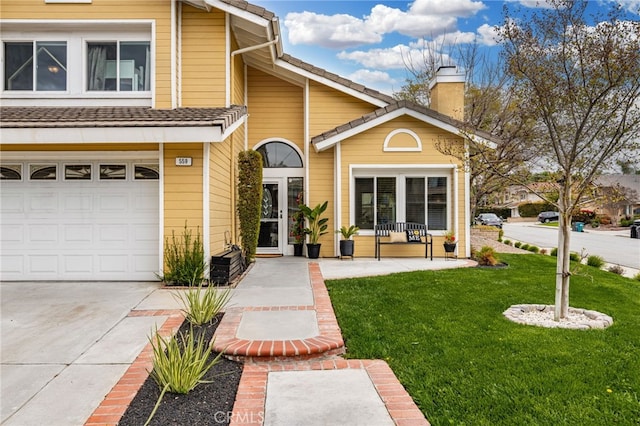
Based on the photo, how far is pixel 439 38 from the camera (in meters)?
20.0

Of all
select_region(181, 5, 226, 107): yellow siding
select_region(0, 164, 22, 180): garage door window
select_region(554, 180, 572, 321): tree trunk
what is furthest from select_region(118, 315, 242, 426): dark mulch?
select_region(0, 164, 22, 180): garage door window

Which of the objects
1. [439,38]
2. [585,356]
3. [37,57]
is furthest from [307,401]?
[439,38]

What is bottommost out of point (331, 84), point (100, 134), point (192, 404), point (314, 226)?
point (192, 404)

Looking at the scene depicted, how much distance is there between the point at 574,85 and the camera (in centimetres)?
551

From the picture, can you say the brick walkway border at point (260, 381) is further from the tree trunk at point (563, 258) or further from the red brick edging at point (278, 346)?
the tree trunk at point (563, 258)

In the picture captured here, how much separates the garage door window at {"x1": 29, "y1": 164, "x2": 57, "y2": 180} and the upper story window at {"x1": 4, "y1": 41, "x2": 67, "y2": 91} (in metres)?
1.66

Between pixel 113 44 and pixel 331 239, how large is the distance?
704cm

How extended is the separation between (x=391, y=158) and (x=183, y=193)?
582 centimetres

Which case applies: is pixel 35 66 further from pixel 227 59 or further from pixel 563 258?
pixel 563 258

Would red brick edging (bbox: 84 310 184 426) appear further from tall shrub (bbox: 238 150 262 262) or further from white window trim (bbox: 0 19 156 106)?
white window trim (bbox: 0 19 156 106)

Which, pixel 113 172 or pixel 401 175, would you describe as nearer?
pixel 113 172

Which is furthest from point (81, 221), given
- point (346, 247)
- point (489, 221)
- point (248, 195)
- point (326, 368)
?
point (489, 221)

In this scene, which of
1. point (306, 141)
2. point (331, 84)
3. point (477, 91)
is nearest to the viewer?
point (331, 84)

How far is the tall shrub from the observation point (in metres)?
10.4
